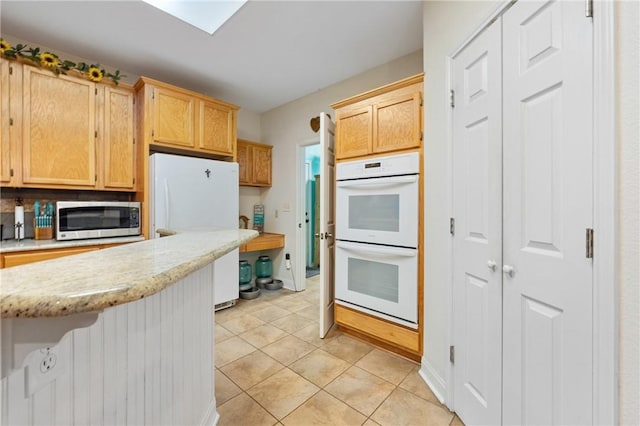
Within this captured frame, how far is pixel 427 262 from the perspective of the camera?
5.99 feet

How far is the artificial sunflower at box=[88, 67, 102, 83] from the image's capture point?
239 cm

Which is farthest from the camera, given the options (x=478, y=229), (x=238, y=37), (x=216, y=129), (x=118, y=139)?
(x=216, y=129)

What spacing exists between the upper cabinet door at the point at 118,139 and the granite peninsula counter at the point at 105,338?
2.08 meters

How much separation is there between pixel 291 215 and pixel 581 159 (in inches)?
128

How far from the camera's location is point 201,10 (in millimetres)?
2068

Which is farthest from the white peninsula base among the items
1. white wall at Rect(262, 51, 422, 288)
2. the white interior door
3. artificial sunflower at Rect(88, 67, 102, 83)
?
white wall at Rect(262, 51, 422, 288)

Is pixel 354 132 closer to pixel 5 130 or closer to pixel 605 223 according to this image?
pixel 605 223

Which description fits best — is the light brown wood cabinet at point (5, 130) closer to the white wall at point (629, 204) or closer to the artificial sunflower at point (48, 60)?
the artificial sunflower at point (48, 60)

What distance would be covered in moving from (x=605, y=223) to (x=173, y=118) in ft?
10.5

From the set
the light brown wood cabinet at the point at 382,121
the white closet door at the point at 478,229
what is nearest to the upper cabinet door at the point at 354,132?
the light brown wood cabinet at the point at 382,121

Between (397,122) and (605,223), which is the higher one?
(397,122)

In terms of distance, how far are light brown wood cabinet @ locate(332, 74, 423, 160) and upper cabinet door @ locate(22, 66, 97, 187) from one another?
Result: 2.25 meters

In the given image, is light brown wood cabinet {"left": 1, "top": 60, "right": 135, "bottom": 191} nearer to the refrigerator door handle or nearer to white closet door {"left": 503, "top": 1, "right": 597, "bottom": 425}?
the refrigerator door handle

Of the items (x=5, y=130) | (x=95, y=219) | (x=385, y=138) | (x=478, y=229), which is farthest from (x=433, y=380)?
(x=5, y=130)
